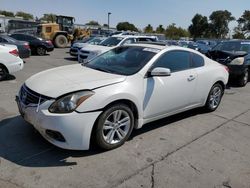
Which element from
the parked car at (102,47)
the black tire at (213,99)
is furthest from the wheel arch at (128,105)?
the parked car at (102,47)

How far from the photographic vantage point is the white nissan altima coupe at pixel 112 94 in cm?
341

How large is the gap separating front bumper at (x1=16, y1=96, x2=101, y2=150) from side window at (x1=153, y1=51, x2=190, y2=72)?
1587 millimetres

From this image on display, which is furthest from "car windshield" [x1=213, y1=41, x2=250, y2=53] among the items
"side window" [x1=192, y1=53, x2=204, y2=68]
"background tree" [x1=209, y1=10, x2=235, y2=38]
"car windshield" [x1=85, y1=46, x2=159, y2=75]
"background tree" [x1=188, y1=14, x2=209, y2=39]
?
"background tree" [x1=188, y1=14, x2=209, y2=39]

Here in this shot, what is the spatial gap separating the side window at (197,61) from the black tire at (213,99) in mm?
669

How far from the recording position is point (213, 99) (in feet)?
19.3

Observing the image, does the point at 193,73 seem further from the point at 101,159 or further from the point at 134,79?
the point at 101,159

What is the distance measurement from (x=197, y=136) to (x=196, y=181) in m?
1.41

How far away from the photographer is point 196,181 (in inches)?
127

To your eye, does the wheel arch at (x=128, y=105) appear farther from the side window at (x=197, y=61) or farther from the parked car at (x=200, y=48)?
the parked car at (x=200, y=48)

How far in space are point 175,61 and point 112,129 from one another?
6.03 feet

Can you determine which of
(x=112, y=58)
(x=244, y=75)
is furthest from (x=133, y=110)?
(x=244, y=75)

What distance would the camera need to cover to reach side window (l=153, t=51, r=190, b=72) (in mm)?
4527

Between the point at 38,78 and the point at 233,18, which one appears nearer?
the point at 38,78

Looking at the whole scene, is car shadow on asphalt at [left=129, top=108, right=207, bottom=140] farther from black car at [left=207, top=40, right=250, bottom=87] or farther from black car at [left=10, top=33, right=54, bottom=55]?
black car at [left=10, top=33, right=54, bottom=55]
